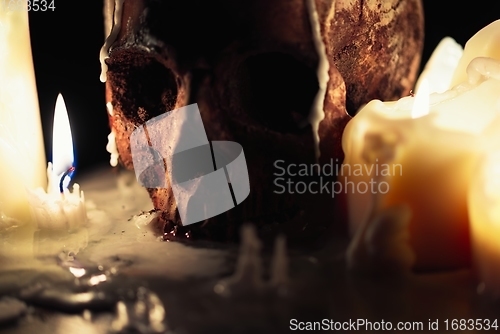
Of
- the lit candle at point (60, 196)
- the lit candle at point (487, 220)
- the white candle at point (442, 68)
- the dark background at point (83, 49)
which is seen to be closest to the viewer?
the lit candle at point (487, 220)

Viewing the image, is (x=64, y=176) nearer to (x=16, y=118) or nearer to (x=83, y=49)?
(x=16, y=118)

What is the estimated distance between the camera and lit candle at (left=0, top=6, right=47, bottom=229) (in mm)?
1054


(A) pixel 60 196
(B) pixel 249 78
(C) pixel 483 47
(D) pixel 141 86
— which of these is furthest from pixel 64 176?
(C) pixel 483 47

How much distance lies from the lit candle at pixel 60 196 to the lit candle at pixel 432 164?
1.54 feet

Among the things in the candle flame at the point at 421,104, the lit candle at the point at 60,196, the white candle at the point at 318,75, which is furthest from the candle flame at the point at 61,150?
the candle flame at the point at 421,104

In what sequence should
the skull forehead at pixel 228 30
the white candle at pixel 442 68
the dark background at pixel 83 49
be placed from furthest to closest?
the dark background at pixel 83 49 → the white candle at pixel 442 68 → the skull forehead at pixel 228 30

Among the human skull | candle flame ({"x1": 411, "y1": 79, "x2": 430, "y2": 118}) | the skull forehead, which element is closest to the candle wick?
the human skull

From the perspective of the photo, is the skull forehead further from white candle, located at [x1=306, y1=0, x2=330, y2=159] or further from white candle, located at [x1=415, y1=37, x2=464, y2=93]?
white candle, located at [x1=415, y1=37, x2=464, y2=93]

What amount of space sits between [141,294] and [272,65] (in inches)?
16.0

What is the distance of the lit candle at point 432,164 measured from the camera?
0.86 meters

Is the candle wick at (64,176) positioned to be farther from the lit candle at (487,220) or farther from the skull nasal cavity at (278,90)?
the lit candle at (487,220)

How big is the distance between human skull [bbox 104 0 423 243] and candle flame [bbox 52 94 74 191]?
8 cm

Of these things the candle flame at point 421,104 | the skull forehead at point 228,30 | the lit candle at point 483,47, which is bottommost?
the candle flame at point 421,104

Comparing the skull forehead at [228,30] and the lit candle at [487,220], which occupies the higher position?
the skull forehead at [228,30]
